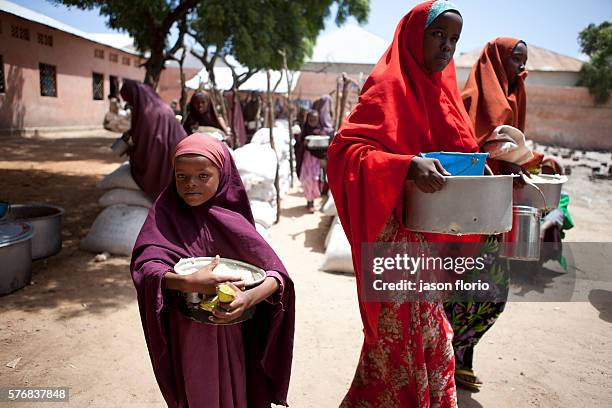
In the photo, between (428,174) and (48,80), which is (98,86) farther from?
(428,174)

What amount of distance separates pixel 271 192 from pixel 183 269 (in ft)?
14.4

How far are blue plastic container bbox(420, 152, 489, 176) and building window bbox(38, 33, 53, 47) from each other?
17.1 meters

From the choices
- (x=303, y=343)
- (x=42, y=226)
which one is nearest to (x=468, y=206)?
(x=303, y=343)

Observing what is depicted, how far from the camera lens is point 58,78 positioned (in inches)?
639

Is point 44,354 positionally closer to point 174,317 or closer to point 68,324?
point 68,324

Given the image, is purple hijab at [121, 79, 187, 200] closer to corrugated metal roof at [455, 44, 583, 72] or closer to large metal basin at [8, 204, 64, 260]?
large metal basin at [8, 204, 64, 260]

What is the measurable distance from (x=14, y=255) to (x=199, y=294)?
9.51 ft

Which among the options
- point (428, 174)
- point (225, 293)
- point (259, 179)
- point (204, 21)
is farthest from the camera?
point (204, 21)

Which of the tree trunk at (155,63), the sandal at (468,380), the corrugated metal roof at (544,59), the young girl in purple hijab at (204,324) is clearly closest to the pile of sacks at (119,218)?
the young girl in purple hijab at (204,324)

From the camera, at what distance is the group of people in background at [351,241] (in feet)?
5.19

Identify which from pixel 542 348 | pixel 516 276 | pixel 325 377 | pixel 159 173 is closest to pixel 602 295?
pixel 516 276

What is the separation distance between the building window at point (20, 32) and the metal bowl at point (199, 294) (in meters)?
15.6

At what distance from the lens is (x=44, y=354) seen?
285 cm

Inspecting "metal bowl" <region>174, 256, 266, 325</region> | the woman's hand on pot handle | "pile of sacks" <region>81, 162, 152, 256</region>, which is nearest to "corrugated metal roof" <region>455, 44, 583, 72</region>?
"pile of sacks" <region>81, 162, 152, 256</region>
